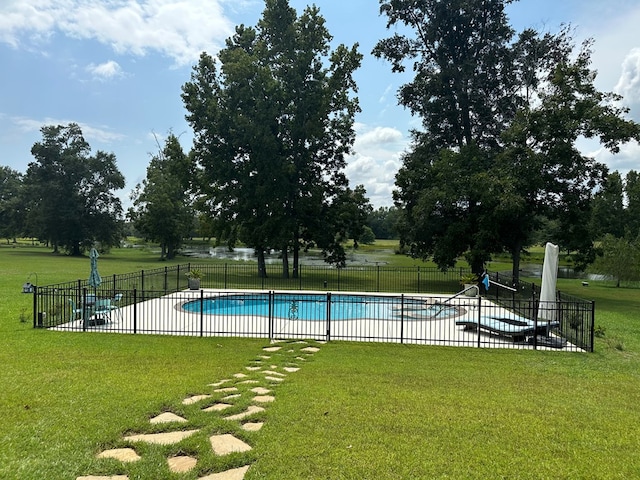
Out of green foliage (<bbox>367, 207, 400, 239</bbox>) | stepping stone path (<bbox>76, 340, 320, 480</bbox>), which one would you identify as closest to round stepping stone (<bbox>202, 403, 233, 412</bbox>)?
stepping stone path (<bbox>76, 340, 320, 480</bbox>)

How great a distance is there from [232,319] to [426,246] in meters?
17.9

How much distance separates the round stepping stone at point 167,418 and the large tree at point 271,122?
71.9 ft

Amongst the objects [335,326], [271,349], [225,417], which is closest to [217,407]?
[225,417]

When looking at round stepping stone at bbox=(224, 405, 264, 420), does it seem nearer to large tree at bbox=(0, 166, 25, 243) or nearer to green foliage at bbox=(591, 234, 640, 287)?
green foliage at bbox=(591, 234, 640, 287)

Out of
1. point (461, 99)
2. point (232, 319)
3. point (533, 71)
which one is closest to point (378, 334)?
point (232, 319)

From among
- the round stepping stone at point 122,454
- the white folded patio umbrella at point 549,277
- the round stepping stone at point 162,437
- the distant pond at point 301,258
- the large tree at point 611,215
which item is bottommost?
the distant pond at point 301,258

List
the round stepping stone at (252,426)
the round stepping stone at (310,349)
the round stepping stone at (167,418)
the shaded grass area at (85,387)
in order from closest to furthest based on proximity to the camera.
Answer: the shaded grass area at (85,387)
the round stepping stone at (252,426)
the round stepping stone at (167,418)
the round stepping stone at (310,349)

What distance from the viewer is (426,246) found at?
1103 inches

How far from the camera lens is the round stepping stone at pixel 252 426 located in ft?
15.4

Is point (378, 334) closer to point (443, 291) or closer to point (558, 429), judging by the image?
point (558, 429)

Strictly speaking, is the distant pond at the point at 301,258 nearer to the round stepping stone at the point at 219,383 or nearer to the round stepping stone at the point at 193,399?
the round stepping stone at the point at 219,383

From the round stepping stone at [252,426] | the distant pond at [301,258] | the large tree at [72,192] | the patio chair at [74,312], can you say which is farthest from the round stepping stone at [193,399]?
the large tree at [72,192]

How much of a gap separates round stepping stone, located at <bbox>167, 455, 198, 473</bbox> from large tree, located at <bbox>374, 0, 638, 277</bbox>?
1993 centimetres

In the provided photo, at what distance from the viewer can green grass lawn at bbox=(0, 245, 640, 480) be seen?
3.90 metres
